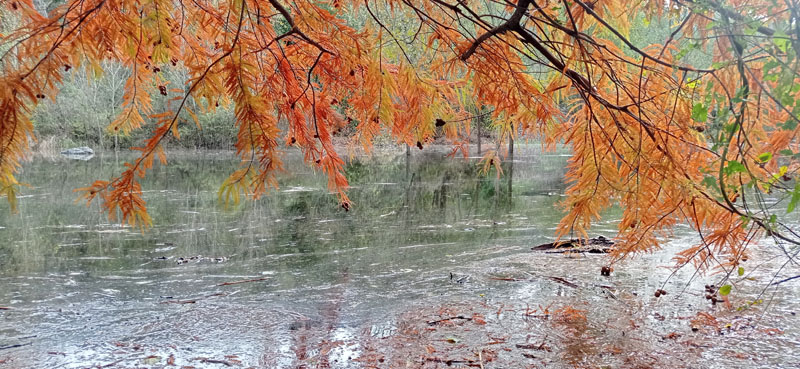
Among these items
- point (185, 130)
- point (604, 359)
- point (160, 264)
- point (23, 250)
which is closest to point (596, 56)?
point (604, 359)

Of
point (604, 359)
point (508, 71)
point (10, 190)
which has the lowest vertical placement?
point (604, 359)

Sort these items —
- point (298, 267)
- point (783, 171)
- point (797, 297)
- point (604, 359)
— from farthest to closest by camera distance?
point (298, 267), point (797, 297), point (604, 359), point (783, 171)

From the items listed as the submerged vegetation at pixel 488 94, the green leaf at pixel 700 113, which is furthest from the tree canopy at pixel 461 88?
the green leaf at pixel 700 113

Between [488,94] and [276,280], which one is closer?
[488,94]

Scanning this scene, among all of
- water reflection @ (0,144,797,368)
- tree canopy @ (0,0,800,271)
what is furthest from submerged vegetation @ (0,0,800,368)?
water reflection @ (0,144,797,368)

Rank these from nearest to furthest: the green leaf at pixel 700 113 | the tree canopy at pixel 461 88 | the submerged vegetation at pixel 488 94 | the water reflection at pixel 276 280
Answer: the green leaf at pixel 700 113
the submerged vegetation at pixel 488 94
the tree canopy at pixel 461 88
the water reflection at pixel 276 280

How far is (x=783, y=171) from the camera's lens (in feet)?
7.22

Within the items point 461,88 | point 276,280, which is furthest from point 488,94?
point 276,280

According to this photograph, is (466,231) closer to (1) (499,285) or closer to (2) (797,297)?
(1) (499,285)

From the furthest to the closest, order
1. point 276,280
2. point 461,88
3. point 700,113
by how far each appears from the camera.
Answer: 1. point 276,280
2. point 461,88
3. point 700,113

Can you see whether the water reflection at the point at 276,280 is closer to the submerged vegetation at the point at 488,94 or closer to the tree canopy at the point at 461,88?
the submerged vegetation at the point at 488,94

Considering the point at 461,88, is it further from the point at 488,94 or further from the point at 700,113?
the point at 700,113

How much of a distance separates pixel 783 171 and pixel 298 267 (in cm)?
447

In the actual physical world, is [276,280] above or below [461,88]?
below
